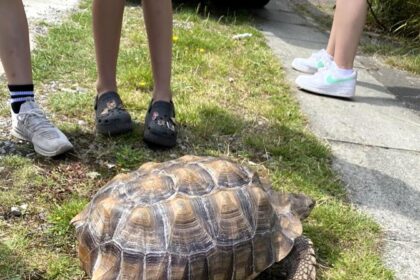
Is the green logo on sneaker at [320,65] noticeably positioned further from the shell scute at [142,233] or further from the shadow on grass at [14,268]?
the shadow on grass at [14,268]

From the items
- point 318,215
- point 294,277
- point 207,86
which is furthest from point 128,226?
point 207,86

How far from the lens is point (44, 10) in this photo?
16.3 ft

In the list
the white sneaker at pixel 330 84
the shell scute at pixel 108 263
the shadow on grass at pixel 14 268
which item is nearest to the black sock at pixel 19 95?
the shadow on grass at pixel 14 268

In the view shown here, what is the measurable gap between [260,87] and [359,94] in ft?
2.89

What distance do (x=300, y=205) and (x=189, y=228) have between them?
1.79ft

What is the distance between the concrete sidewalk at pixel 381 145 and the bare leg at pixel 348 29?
31 cm

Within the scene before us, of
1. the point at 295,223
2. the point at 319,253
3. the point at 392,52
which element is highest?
the point at 295,223

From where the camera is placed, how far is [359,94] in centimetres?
422

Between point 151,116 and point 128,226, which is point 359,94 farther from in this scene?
point 128,226

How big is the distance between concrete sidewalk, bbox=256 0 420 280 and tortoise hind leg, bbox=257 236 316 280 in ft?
1.27

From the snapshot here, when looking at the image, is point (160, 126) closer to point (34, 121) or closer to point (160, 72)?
point (160, 72)

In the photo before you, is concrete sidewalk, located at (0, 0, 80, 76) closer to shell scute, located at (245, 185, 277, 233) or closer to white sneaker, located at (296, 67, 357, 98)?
white sneaker, located at (296, 67, 357, 98)

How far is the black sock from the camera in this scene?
2619 mm

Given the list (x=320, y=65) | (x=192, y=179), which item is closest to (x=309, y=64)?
(x=320, y=65)
